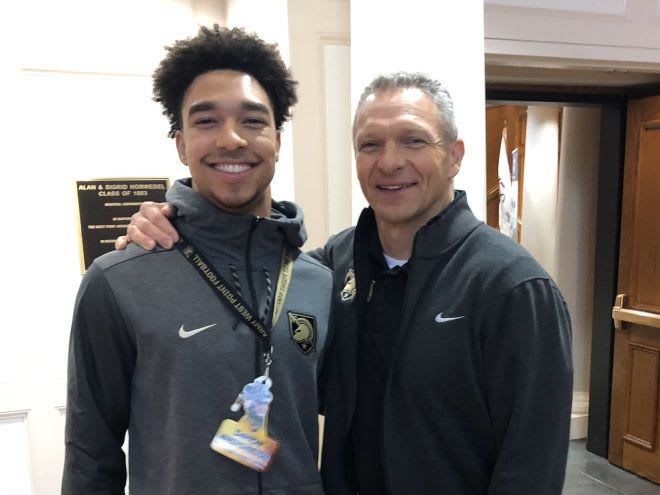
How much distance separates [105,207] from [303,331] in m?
1.33

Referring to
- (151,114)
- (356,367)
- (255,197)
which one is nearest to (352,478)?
(356,367)

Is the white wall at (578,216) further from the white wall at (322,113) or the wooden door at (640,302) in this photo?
the white wall at (322,113)

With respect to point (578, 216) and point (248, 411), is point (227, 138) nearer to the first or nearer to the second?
point (248, 411)

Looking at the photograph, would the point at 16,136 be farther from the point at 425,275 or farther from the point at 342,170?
the point at 425,275

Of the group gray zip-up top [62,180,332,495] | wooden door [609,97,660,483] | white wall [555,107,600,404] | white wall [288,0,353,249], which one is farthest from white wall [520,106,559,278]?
gray zip-up top [62,180,332,495]

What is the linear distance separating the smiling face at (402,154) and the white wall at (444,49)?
56 cm

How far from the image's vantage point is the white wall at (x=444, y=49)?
68.9 inches

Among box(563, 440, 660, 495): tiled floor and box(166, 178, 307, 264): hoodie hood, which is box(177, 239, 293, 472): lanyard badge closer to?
box(166, 178, 307, 264): hoodie hood

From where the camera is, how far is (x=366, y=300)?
1.29 meters

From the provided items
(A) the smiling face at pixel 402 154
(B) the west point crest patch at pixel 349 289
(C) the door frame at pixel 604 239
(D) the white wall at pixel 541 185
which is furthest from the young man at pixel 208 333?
(D) the white wall at pixel 541 185

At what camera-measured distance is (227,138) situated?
1.10m

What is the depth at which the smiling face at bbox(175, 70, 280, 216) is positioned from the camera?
3.69 feet

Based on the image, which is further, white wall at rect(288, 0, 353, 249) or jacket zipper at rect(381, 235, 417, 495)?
white wall at rect(288, 0, 353, 249)

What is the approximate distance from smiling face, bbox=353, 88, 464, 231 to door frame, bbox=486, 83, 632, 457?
226 centimetres
